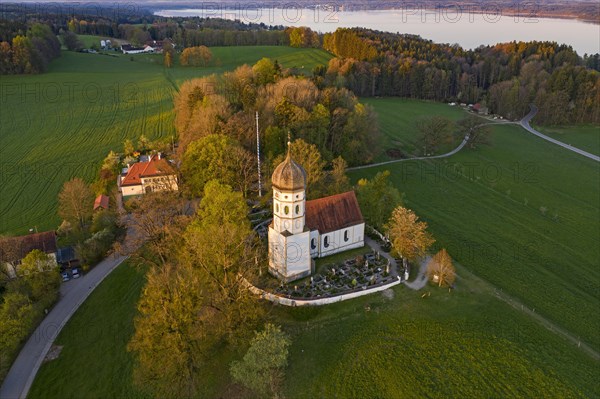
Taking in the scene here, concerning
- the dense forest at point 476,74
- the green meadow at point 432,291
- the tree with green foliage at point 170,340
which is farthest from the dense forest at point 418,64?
the tree with green foliage at point 170,340

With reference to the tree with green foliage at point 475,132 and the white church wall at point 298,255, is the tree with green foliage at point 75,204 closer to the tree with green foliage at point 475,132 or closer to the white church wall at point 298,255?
the white church wall at point 298,255

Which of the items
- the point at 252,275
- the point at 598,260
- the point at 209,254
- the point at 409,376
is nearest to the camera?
the point at 409,376

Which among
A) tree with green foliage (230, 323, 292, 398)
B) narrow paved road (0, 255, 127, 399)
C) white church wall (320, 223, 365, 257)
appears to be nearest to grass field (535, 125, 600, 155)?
white church wall (320, 223, 365, 257)

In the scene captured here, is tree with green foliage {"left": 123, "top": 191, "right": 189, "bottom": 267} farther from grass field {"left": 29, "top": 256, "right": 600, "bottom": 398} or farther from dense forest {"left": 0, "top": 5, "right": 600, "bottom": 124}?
dense forest {"left": 0, "top": 5, "right": 600, "bottom": 124}

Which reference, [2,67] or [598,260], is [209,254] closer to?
[598,260]

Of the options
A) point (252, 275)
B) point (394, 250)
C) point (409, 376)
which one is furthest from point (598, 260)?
point (252, 275)

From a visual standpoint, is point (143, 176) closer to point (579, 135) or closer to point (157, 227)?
point (157, 227)
